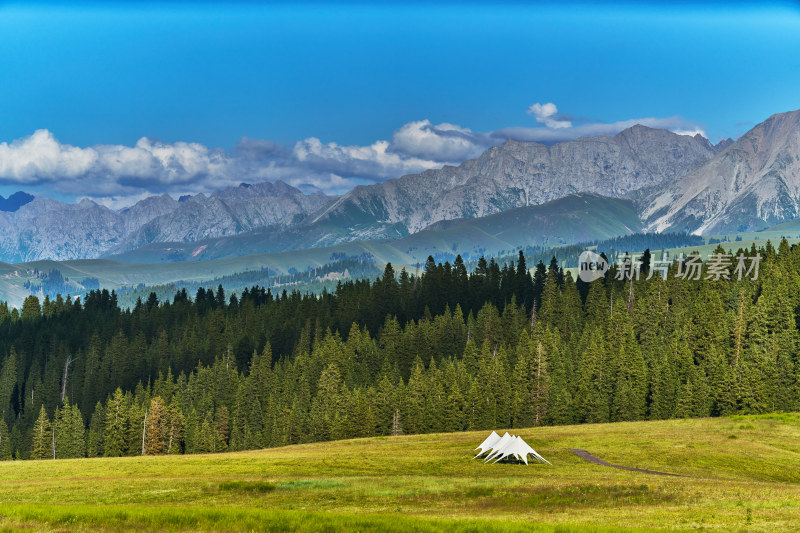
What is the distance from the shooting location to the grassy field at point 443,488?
31031mm

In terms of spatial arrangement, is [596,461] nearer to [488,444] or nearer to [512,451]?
[512,451]

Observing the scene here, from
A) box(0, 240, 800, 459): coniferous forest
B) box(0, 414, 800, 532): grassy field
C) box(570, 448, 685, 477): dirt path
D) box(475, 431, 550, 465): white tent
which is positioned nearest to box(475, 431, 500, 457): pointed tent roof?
box(475, 431, 550, 465): white tent

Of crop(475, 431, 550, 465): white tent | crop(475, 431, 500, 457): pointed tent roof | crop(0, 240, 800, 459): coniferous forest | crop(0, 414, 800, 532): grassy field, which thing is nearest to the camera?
crop(0, 414, 800, 532): grassy field

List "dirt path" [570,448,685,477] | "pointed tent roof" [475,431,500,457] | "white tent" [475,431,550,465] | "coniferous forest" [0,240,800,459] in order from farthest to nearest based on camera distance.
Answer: "coniferous forest" [0,240,800,459], "pointed tent roof" [475,431,500,457], "white tent" [475,431,550,465], "dirt path" [570,448,685,477]

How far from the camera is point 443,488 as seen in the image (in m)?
48.7

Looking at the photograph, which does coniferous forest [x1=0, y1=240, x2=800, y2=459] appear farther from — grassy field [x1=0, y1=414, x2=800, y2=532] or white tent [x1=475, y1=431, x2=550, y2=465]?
white tent [x1=475, y1=431, x2=550, y2=465]

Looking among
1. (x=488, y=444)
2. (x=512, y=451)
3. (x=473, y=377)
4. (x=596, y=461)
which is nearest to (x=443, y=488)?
(x=512, y=451)

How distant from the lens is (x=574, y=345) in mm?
139625

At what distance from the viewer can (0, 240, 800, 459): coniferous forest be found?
117 meters

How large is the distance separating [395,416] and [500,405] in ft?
64.7

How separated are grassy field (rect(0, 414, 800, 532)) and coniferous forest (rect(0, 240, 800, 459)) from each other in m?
25.1

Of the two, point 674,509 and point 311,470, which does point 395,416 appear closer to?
point 311,470

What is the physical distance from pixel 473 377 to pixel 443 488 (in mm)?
86702

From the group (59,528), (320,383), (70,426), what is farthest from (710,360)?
(70,426)
